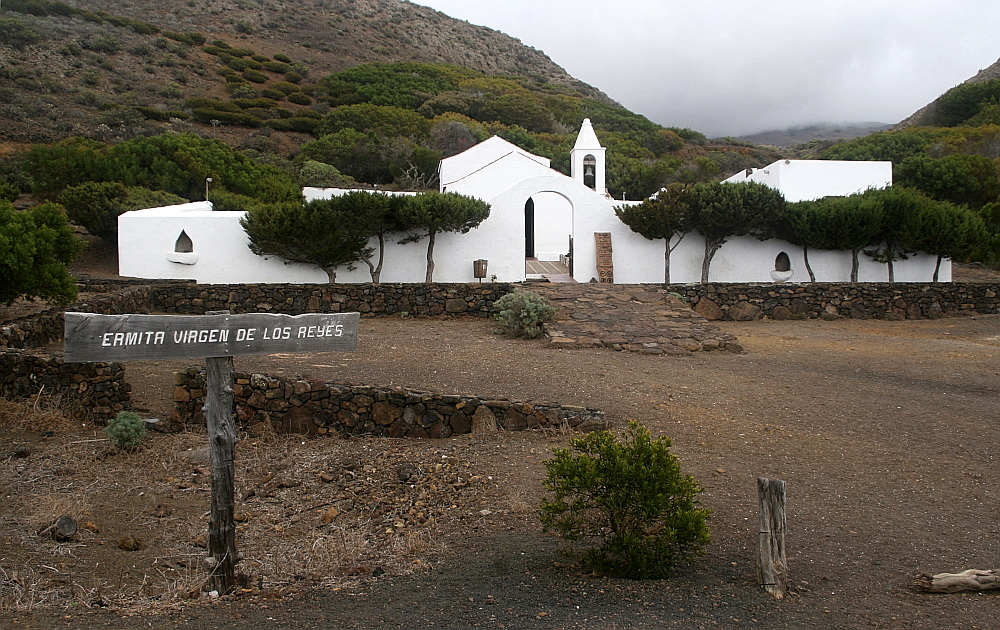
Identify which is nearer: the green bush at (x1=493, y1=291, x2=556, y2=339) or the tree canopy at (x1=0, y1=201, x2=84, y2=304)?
the tree canopy at (x1=0, y1=201, x2=84, y2=304)

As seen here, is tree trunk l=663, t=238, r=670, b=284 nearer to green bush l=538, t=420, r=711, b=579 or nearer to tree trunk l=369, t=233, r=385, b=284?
tree trunk l=369, t=233, r=385, b=284

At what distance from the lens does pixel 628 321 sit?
1395 cm

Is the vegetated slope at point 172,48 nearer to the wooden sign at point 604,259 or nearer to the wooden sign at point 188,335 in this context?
the wooden sign at point 604,259

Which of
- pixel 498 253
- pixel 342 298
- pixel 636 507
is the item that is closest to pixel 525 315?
pixel 342 298

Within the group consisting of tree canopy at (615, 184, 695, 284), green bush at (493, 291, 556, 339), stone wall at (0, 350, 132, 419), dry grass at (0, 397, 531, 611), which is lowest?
dry grass at (0, 397, 531, 611)

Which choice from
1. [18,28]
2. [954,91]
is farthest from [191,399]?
[954,91]

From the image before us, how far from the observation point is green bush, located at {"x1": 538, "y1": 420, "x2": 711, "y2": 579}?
4199mm

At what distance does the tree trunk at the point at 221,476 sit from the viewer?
431cm

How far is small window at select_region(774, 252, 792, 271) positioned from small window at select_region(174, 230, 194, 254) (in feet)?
56.5

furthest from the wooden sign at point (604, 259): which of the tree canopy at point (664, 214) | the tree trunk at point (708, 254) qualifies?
the tree trunk at point (708, 254)

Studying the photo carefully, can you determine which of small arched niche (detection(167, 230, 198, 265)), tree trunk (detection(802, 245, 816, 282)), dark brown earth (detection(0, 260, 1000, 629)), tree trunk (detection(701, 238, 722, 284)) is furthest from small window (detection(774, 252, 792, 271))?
small arched niche (detection(167, 230, 198, 265))

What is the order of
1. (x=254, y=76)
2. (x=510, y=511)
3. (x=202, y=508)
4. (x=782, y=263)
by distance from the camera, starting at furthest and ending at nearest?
(x=254, y=76) → (x=782, y=263) → (x=202, y=508) → (x=510, y=511)

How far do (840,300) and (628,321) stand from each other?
676 cm

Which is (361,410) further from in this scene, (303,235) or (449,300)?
(303,235)
